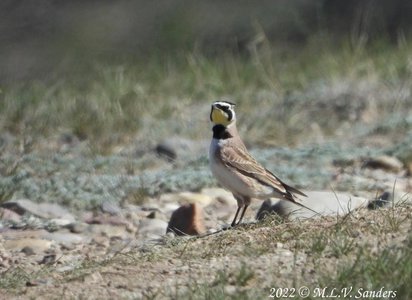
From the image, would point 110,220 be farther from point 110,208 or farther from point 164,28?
point 164,28

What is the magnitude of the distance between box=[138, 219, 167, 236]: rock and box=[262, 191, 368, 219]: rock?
912mm

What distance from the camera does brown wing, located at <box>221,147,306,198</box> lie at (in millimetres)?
8141

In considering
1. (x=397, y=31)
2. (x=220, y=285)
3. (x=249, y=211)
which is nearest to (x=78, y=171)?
(x=249, y=211)

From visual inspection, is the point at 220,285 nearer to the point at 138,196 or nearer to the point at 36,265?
the point at 36,265

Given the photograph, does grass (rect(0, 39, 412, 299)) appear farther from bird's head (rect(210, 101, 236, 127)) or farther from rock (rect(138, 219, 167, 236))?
bird's head (rect(210, 101, 236, 127))

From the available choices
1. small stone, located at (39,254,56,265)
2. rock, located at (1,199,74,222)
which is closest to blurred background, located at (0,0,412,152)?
rock, located at (1,199,74,222)

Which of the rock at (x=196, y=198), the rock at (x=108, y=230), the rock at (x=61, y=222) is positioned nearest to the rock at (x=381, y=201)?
the rock at (x=196, y=198)

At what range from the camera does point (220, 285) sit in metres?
6.25

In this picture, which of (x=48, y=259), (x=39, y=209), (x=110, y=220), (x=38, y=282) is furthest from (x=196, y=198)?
(x=38, y=282)

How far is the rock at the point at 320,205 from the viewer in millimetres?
8039

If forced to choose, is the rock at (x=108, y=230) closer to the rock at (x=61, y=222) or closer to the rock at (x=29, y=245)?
the rock at (x=61, y=222)

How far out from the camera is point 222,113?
8484 mm

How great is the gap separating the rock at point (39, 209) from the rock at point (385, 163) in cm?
262

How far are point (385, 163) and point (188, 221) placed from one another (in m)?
2.57
